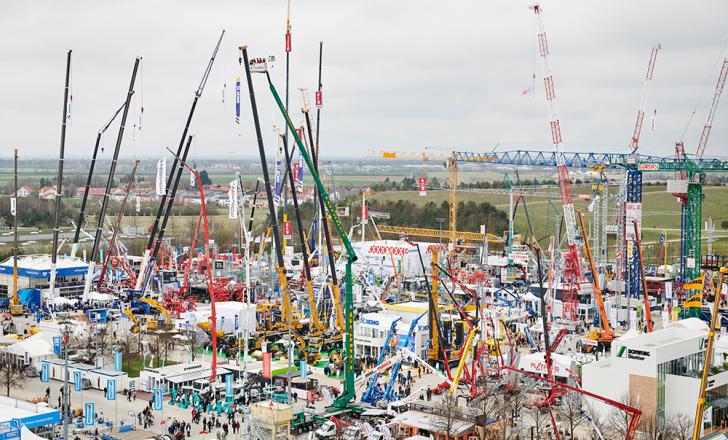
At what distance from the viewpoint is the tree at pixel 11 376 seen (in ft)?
107

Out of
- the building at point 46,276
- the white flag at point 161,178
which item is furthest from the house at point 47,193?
the white flag at point 161,178

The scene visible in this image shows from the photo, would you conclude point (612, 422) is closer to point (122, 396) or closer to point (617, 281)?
point (122, 396)

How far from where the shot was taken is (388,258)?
7256 centimetres

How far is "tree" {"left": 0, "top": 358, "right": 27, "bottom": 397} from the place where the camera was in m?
32.5

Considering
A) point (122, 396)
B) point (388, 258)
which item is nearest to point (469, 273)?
point (388, 258)

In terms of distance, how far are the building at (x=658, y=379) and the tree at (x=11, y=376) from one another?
1884 centimetres

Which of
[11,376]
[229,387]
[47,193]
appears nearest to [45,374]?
[11,376]

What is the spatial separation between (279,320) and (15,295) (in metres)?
15.8

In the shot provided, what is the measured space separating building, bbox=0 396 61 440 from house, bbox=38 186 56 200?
115590 millimetres

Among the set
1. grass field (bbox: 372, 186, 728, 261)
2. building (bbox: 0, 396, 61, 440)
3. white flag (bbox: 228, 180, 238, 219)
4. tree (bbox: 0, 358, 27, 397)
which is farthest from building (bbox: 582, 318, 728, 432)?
grass field (bbox: 372, 186, 728, 261)

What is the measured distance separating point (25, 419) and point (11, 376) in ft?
27.4

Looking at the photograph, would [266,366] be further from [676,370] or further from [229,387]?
[676,370]

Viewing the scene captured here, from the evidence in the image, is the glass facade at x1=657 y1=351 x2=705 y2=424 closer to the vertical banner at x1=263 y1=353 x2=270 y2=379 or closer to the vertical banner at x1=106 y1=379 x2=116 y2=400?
the vertical banner at x1=263 y1=353 x2=270 y2=379

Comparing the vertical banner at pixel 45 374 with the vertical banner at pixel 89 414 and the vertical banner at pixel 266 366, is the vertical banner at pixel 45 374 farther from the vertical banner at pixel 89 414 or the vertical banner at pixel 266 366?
the vertical banner at pixel 266 366
